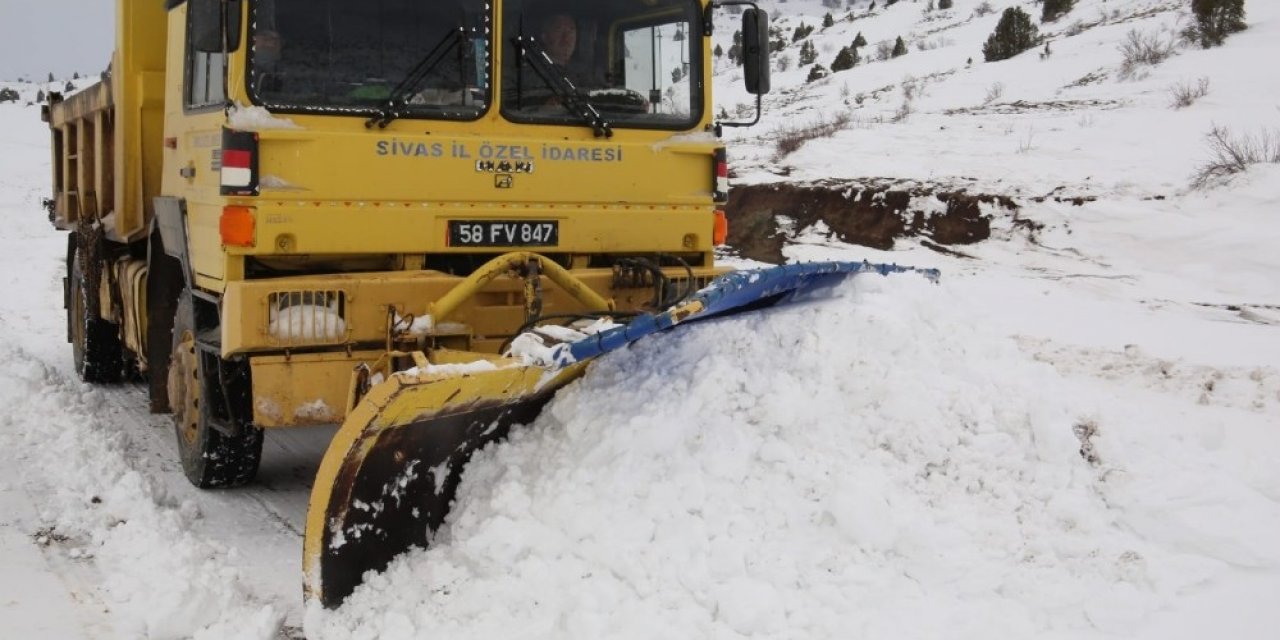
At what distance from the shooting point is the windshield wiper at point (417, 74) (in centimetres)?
495

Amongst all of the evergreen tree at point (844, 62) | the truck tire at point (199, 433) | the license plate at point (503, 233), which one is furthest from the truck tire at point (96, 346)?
the evergreen tree at point (844, 62)

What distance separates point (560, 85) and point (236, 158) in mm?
1572

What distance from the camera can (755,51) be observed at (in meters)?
5.98

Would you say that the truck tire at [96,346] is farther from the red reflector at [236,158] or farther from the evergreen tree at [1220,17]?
the evergreen tree at [1220,17]

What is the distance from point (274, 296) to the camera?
15.4 ft

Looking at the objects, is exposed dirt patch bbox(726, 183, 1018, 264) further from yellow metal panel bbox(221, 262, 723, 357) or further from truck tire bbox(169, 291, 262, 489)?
truck tire bbox(169, 291, 262, 489)

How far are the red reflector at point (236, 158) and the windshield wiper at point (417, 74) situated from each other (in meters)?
0.54

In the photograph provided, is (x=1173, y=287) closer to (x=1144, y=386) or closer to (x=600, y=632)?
(x=1144, y=386)

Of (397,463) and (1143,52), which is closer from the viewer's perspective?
(397,463)

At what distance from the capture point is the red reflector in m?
4.70

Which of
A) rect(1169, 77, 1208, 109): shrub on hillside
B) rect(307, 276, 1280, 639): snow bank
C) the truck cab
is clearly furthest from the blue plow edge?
rect(1169, 77, 1208, 109): shrub on hillside

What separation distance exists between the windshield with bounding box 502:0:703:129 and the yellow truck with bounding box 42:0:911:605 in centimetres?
1

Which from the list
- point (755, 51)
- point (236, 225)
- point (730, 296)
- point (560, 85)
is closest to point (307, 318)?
point (236, 225)

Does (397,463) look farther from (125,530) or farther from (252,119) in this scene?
(252,119)
